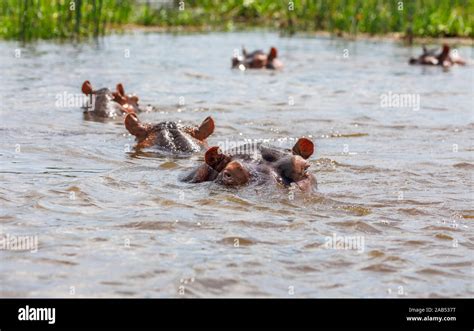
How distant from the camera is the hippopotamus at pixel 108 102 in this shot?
1188 cm

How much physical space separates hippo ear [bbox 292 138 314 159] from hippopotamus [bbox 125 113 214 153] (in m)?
1.88

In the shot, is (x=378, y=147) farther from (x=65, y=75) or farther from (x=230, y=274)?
(x=65, y=75)

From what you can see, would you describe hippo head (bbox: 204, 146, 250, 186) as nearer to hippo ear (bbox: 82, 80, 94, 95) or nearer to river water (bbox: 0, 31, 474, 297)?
river water (bbox: 0, 31, 474, 297)

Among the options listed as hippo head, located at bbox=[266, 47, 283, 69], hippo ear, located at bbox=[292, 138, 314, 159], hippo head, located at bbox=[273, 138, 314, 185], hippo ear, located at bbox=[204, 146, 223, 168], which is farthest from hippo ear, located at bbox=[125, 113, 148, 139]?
hippo head, located at bbox=[266, 47, 283, 69]

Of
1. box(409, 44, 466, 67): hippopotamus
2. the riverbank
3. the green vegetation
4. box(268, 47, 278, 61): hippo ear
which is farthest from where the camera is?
the riverbank

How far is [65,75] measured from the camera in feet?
52.7

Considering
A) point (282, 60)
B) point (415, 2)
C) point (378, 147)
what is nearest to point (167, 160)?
point (378, 147)

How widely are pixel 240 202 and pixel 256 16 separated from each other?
23.1 m

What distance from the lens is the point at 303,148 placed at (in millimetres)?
7445

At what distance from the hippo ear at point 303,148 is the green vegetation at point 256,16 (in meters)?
13.9

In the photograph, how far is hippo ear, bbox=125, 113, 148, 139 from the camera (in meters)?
9.59

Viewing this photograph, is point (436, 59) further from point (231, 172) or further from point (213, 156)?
point (231, 172)

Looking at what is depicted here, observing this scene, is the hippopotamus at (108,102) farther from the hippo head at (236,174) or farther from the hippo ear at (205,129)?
the hippo head at (236,174)
